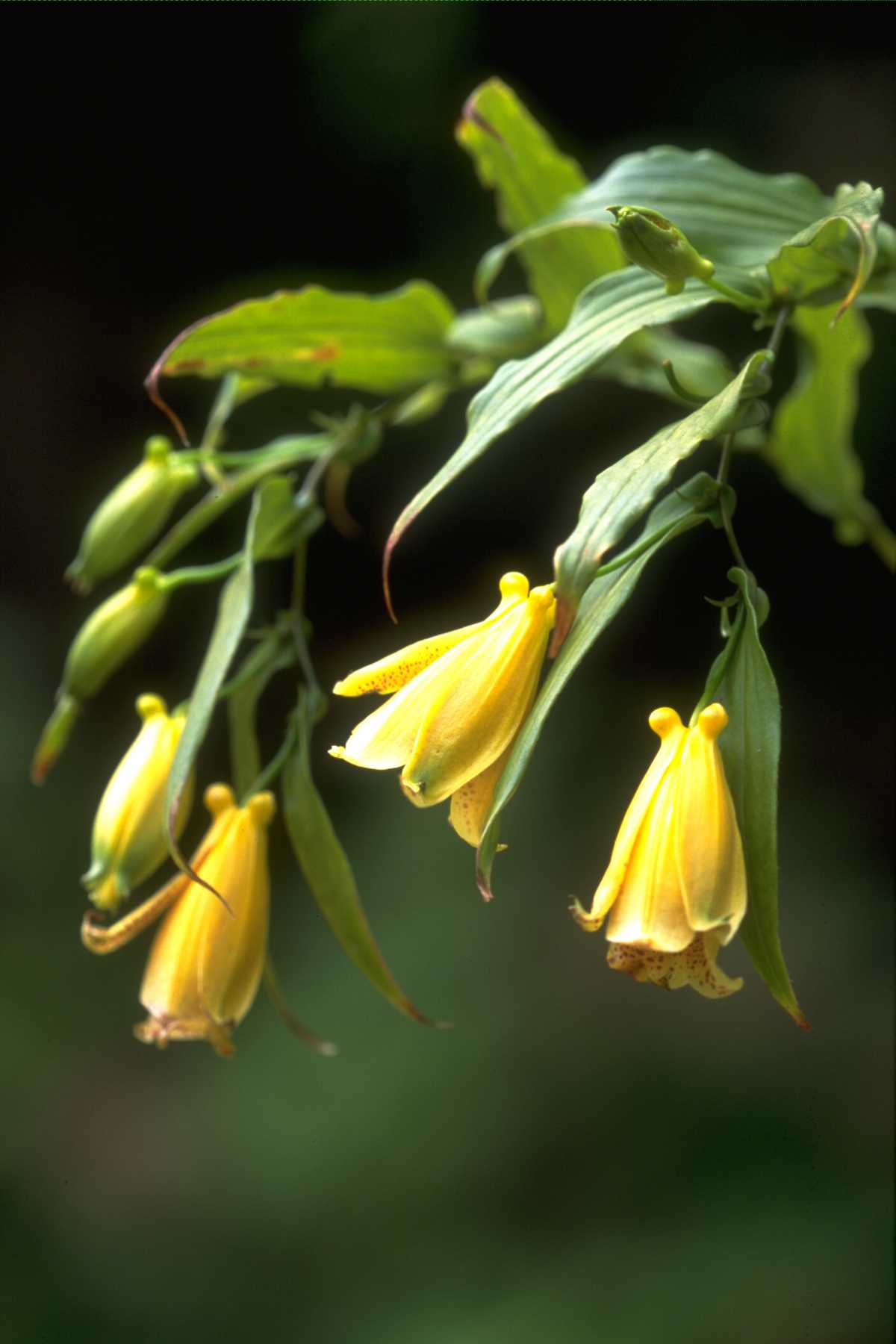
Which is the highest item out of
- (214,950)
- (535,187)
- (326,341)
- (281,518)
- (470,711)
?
(535,187)

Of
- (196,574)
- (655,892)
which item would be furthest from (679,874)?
(196,574)

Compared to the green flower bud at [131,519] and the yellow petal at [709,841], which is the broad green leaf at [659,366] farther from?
the yellow petal at [709,841]

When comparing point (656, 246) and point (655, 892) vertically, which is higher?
point (656, 246)

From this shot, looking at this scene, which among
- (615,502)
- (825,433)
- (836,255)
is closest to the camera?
(615,502)

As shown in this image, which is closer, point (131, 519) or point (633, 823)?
point (633, 823)

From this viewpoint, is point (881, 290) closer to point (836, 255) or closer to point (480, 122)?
point (836, 255)

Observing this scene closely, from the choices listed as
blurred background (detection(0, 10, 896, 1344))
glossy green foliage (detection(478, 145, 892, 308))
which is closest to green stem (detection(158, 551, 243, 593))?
glossy green foliage (detection(478, 145, 892, 308))

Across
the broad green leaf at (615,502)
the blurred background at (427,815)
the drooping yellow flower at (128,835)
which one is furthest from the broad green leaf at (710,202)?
the blurred background at (427,815)
